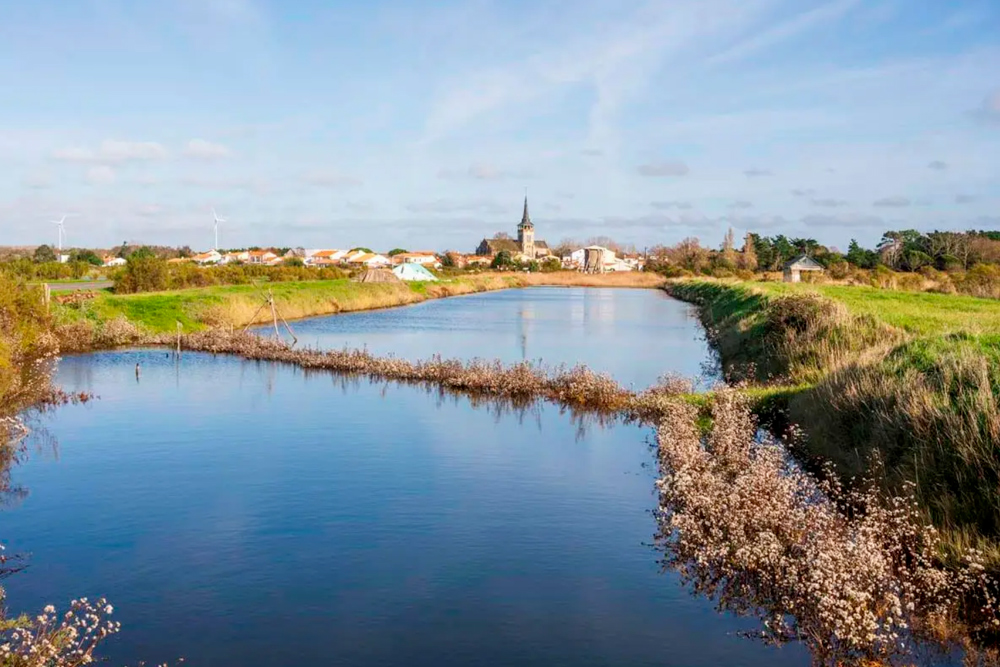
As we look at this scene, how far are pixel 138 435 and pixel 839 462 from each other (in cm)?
1507

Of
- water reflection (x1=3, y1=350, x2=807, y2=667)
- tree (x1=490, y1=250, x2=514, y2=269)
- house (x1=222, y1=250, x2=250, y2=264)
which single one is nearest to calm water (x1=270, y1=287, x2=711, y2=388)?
water reflection (x1=3, y1=350, x2=807, y2=667)

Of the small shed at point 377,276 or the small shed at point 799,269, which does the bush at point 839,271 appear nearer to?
the small shed at point 799,269

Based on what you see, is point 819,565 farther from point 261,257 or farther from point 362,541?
point 261,257

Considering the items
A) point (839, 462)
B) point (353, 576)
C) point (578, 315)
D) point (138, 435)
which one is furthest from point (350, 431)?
point (578, 315)

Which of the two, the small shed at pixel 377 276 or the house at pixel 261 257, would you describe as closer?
the small shed at pixel 377 276

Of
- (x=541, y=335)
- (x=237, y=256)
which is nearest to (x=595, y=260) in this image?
(x=237, y=256)

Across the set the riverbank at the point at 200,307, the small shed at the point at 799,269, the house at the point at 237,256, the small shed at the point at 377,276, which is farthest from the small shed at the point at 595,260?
the riverbank at the point at 200,307

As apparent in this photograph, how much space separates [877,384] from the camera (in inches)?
550

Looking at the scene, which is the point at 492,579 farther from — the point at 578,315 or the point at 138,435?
the point at 578,315

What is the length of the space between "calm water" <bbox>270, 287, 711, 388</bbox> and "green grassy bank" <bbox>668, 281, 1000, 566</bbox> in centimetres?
589

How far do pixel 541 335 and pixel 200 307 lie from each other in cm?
1755

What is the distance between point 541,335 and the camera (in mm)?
43062

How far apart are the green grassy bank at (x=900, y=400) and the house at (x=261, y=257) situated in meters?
152

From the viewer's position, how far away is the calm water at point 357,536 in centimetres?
909
